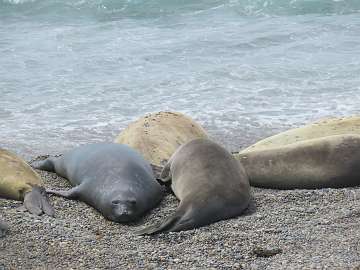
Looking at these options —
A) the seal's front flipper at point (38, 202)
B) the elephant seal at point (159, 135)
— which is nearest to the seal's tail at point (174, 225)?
the seal's front flipper at point (38, 202)

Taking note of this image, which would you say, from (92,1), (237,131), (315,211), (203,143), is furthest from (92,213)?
(92,1)

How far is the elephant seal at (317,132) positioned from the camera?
6.61m

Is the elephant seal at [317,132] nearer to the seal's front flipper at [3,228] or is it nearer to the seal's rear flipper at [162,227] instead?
the seal's rear flipper at [162,227]

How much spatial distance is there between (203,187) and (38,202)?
1167 mm

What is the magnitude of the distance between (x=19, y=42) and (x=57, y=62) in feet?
5.95

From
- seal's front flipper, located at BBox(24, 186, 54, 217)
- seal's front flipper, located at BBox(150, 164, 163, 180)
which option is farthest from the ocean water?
seal's front flipper, located at BBox(24, 186, 54, 217)

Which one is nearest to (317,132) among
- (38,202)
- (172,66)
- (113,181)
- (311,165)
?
(311,165)

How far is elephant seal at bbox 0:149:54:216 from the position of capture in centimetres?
554

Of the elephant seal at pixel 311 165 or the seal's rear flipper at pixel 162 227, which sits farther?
the elephant seal at pixel 311 165

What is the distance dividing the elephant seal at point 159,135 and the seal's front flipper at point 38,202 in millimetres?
1143

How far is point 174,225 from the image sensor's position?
16.3 feet

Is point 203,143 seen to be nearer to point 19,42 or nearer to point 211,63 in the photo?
point 211,63

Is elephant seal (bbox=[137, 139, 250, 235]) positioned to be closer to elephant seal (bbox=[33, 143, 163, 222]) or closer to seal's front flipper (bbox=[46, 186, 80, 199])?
elephant seal (bbox=[33, 143, 163, 222])

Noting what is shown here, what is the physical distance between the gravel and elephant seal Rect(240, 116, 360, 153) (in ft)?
3.23
